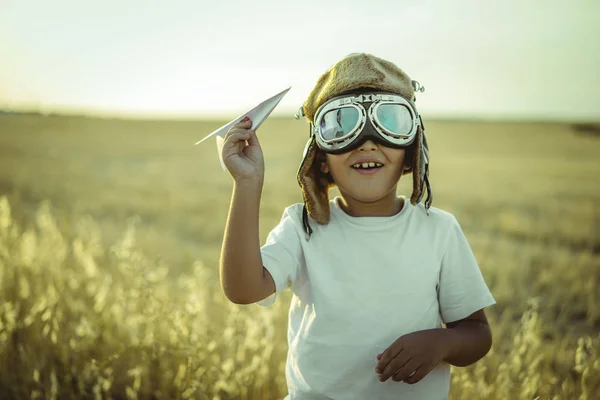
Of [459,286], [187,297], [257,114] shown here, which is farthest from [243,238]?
[187,297]

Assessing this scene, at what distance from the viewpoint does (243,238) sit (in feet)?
6.98

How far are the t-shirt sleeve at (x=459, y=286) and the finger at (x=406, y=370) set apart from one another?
1.18 ft

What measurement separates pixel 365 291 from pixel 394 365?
12.8 inches

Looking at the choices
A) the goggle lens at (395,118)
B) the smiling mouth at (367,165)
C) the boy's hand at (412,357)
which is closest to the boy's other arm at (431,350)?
the boy's hand at (412,357)

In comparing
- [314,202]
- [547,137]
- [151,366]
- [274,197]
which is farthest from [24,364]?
[547,137]

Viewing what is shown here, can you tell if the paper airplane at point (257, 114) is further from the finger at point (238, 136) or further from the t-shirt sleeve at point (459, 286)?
the t-shirt sleeve at point (459, 286)

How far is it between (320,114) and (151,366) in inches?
72.6

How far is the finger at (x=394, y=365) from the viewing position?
82.9 inches

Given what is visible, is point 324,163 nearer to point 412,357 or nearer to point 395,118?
point 395,118

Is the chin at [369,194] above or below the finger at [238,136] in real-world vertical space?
below

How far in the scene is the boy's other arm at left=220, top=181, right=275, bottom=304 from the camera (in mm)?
2129

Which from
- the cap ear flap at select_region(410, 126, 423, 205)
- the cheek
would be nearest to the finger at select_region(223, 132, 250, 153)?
the cheek

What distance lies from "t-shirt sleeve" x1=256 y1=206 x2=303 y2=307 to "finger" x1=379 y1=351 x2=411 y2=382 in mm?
509

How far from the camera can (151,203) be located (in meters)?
14.7
